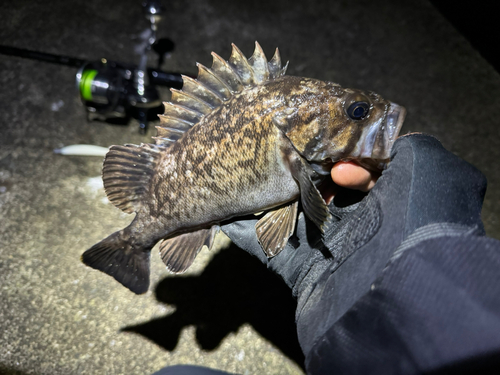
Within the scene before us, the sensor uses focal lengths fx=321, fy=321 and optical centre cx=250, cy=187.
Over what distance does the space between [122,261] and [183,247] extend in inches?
12.3

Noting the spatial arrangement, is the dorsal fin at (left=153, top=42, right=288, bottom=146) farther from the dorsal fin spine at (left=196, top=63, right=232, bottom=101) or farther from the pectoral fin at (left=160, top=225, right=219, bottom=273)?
the pectoral fin at (left=160, top=225, right=219, bottom=273)

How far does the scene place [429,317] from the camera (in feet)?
2.86

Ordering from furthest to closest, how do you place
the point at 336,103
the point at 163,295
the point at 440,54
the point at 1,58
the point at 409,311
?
the point at 440,54, the point at 1,58, the point at 163,295, the point at 336,103, the point at 409,311

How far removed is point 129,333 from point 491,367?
194cm

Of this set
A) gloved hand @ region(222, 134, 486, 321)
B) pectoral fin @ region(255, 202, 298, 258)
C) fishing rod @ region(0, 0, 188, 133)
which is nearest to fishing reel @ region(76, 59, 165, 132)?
fishing rod @ region(0, 0, 188, 133)

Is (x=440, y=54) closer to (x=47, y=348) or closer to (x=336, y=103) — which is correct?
(x=336, y=103)

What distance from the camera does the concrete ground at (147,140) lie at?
2.06 m

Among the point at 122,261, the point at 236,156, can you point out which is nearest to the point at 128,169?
the point at 122,261

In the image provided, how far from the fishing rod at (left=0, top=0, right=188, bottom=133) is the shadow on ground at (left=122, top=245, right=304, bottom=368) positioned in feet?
4.41

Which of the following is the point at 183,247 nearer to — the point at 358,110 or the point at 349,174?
the point at 349,174

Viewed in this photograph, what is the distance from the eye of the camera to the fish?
4.58ft

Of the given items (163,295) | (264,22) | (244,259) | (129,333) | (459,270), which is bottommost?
(129,333)

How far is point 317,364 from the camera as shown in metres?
1.05

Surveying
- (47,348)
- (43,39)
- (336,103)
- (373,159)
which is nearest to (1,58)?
(43,39)
